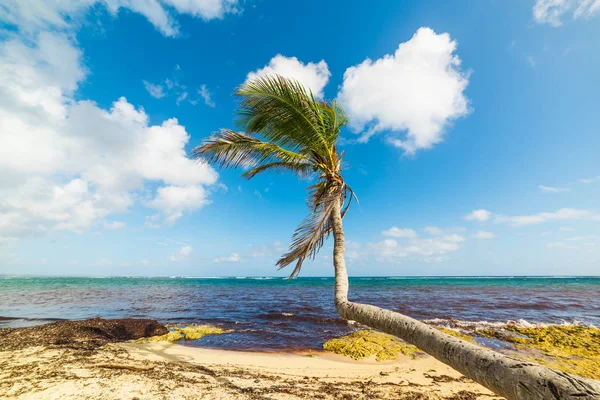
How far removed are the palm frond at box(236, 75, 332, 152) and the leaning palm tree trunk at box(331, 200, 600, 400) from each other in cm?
367

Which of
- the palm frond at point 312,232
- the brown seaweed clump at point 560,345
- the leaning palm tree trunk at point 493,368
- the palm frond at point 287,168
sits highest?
the palm frond at point 287,168

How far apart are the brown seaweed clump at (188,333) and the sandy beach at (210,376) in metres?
1.82

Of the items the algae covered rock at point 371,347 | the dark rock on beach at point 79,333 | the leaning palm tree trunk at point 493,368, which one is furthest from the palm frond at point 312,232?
the dark rock on beach at point 79,333

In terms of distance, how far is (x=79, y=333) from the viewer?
9688 mm

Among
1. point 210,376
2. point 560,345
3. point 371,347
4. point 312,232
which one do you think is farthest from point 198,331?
point 560,345

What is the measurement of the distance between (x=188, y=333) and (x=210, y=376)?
5.87 m

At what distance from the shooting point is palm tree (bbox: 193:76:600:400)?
2973 mm

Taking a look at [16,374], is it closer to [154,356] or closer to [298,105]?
[154,356]

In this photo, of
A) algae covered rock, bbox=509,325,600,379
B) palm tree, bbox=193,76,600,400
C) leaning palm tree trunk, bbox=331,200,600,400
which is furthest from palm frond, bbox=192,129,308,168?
algae covered rock, bbox=509,325,600,379

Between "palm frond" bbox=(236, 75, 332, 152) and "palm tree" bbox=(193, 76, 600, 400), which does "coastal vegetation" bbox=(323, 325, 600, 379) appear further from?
"palm frond" bbox=(236, 75, 332, 152)

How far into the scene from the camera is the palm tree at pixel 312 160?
297 cm

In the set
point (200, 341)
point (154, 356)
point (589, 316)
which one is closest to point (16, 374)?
point (154, 356)

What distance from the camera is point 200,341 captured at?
34.9 feet

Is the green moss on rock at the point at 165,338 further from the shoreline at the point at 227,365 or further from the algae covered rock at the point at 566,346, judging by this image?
the algae covered rock at the point at 566,346
